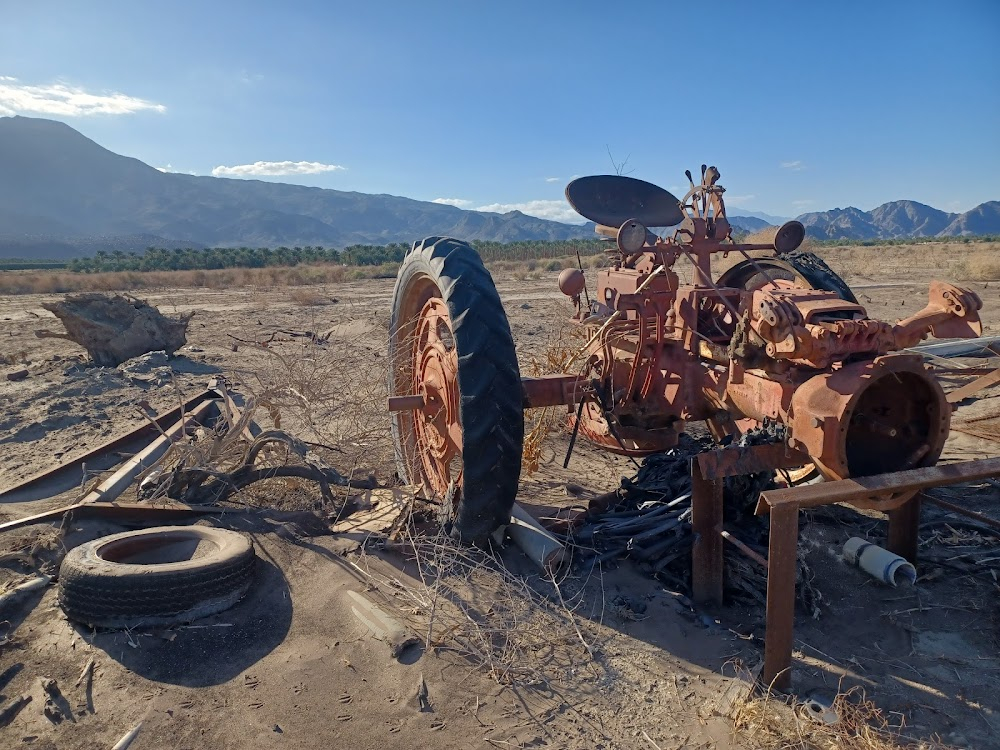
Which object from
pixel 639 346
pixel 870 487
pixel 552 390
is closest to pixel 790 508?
pixel 870 487

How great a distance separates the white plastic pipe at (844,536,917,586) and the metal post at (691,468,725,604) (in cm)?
90

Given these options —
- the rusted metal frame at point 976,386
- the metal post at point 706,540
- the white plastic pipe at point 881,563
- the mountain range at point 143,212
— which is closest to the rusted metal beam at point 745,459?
the metal post at point 706,540

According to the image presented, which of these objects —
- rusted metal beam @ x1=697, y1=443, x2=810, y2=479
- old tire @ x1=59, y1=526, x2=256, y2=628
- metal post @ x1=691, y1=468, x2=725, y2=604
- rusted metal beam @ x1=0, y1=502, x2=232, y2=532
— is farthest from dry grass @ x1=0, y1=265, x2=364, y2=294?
rusted metal beam @ x1=697, y1=443, x2=810, y2=479

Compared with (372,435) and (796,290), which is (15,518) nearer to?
(372,435)

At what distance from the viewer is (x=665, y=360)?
397cm

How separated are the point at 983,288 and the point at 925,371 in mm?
19516

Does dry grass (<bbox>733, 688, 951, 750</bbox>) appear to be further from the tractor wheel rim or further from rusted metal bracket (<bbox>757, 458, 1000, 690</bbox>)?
the tractor wheel rim

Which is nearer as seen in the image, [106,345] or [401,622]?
[401,622]

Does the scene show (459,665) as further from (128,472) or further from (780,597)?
(128,472)

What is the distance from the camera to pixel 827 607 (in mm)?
3312

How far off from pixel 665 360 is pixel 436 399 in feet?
4.66

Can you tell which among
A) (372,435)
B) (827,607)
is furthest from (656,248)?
(372,435)

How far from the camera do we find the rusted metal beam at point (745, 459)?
287 centimetres

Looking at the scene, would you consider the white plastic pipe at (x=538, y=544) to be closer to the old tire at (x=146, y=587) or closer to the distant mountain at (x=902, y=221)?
the old tire at (x=146, y=587)
